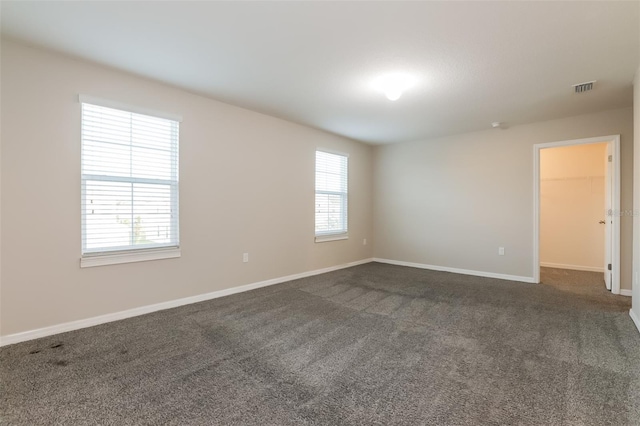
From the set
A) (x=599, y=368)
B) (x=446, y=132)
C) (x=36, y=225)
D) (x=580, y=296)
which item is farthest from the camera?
(x=446, y=132)

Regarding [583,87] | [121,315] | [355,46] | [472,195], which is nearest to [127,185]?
[121,315]

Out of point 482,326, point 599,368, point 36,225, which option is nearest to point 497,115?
point 482,326

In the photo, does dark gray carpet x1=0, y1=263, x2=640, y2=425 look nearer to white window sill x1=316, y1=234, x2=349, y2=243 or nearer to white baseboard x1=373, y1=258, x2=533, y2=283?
white baseboard x1=373, y1=258, x2=533, y2=283

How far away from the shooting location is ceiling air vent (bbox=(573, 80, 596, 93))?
3.08 metres

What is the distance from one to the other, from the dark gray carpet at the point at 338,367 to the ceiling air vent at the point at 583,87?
245 centimetres

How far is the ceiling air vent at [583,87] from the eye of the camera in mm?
3081

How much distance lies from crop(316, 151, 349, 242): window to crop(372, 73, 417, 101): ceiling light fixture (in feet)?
7.03

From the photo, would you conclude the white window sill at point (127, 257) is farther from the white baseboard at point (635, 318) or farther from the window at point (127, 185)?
the white baseboard at point (635, 318)

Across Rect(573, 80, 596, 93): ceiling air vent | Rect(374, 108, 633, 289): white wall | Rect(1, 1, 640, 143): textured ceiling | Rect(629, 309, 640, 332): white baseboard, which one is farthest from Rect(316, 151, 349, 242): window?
Rect(629, 309, 640, 332): white baseboard

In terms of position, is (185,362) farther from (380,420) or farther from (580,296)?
(580,296)

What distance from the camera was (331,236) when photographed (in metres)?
5.35

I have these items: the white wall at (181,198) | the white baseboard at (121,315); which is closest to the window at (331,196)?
the white wall at (181,198)

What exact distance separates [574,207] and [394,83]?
482cm

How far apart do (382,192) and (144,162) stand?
4467 mm
